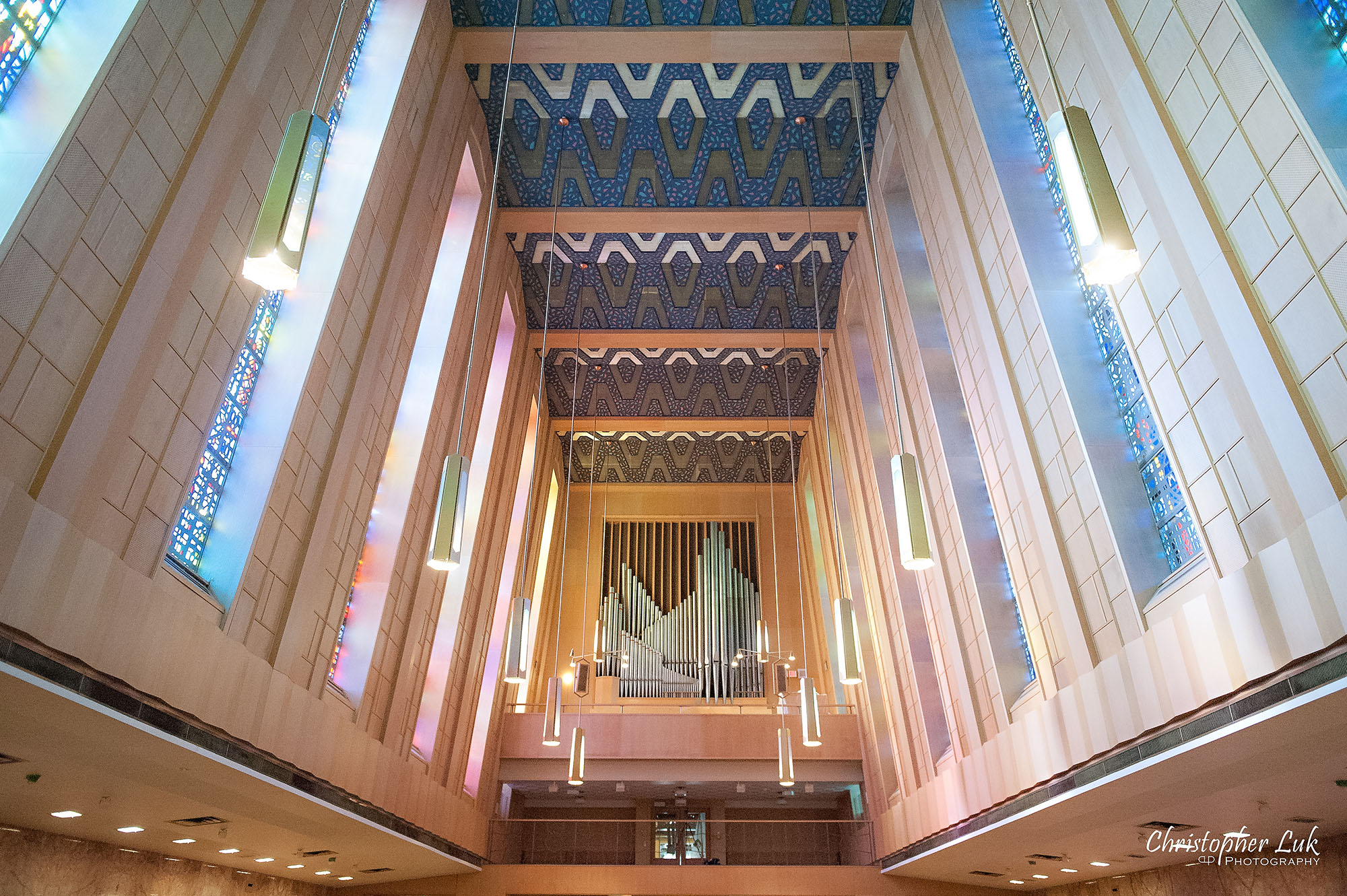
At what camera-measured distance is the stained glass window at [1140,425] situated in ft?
16.6

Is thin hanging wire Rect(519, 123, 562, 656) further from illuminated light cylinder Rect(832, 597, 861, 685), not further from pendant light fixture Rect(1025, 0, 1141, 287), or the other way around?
pendant light fixture Rect(1025, 0, 1141, 287)

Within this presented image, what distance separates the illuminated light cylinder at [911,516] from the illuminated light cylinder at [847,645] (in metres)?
1.70

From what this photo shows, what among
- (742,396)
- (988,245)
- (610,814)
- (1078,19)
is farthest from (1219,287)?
(610,814)

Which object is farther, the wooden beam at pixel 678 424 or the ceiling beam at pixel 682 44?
the wooden beam at pixel 678 424

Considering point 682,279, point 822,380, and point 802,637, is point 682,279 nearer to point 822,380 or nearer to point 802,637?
point 822,380

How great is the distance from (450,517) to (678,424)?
11.0m

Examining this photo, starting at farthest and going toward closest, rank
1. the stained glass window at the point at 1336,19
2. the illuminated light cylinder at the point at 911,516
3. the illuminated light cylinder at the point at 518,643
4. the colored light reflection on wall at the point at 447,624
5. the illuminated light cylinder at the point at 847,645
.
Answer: the colored light reflection on wall at the point at 447,624
the illuminated light cylinder at the point at 518,643
the illuminated light cylinder at the point at 847,645
the illuminated light cylinder at the point at 911,516
the stained glass window at the point at 1336,19

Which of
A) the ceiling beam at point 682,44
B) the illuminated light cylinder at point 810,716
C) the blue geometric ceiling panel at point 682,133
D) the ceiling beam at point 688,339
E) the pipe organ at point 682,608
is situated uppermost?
the ceiling beam at point 688,339

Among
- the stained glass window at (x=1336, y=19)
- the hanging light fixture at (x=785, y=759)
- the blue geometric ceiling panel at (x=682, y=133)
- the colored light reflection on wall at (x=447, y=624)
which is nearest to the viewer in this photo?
the stained glass window at (x=1336, y=19)

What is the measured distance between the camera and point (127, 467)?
394cm

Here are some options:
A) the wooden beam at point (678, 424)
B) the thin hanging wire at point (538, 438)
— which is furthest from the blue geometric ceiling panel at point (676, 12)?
the wooden beam at point (678, 424)

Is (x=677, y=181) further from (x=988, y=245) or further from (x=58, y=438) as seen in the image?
(x=58, y=438)

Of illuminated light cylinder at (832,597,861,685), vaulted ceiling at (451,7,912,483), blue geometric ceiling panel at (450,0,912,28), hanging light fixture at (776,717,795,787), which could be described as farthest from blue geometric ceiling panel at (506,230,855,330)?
illuminated light cylinder at (832,597,861,685)

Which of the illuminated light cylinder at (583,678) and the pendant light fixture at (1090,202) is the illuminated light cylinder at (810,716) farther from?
the pendant light fixture at (1090,202)
